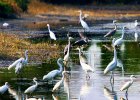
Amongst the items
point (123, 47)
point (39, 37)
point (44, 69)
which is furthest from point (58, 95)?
point (39, 37)

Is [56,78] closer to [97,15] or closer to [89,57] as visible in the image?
[89,57]

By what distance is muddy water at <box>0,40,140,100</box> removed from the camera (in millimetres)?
20219

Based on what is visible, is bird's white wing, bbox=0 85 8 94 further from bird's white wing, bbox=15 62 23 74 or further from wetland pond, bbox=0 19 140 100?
bird's white wing, bbox=15 62 23 74

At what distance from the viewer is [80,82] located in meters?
22.9

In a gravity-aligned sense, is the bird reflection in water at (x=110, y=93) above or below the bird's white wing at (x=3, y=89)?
below

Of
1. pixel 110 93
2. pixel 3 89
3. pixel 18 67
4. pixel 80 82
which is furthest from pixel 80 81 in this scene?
pixel 3 89

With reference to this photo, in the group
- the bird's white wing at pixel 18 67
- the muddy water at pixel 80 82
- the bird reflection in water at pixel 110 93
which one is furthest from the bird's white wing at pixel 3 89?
the bird's white wing at pixel 18 67

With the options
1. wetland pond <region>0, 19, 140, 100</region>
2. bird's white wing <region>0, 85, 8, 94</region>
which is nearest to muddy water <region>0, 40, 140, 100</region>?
wetland pond <region>0, 19, 140, 100</region>

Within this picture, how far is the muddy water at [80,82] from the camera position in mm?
20219

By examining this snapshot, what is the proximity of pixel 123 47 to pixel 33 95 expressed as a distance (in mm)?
15768

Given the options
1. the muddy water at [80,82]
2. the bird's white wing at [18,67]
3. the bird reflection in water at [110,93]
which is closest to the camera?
the bird reflection in water at [110,93]

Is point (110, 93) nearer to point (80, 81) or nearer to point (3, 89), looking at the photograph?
point (80, 81)

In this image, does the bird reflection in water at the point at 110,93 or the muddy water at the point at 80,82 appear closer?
the bird reflection in water at the point at 110,93

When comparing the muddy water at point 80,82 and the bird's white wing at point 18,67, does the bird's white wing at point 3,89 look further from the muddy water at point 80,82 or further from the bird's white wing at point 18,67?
the bird's white wing at point 18,67
